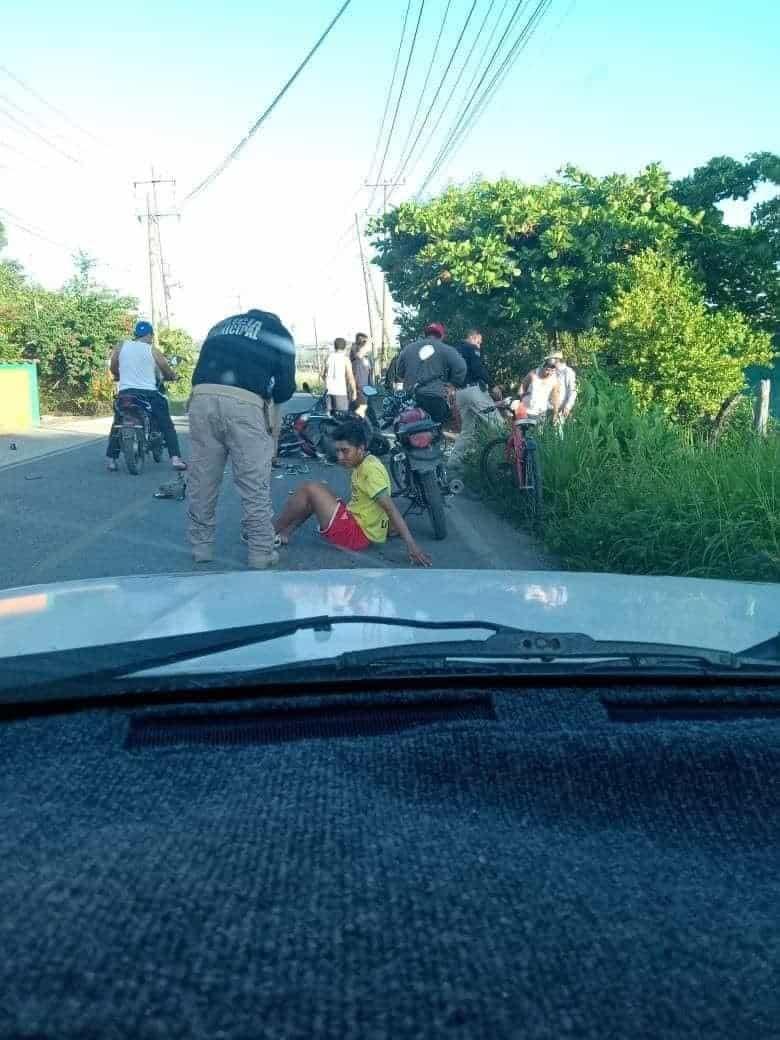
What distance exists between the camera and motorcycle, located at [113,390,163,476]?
13.5 m

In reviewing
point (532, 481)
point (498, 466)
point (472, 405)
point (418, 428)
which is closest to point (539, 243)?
point (472, 405)

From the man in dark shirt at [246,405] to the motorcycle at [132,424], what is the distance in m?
6.74

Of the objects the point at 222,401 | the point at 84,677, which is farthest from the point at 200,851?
the point at 222,401

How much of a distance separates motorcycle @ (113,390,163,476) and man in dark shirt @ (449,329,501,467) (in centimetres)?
Result: 414

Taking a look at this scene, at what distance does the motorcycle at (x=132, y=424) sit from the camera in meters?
13.5

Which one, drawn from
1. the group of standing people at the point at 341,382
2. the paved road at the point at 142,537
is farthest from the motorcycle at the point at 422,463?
the group of standing people at the point at 341,382

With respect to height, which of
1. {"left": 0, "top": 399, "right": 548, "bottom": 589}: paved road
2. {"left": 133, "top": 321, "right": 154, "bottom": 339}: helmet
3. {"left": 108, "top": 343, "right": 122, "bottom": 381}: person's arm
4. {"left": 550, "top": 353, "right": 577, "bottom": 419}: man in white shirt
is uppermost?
{"left": 133, "top": 321, "right": 154, "bottom": 339}: helmet

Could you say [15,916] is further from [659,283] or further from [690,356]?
[659,283]

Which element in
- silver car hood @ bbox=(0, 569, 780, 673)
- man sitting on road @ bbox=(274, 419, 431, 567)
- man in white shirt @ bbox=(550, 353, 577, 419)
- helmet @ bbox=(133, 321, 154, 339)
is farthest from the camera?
helmet @ bbox=(133, 321, 154, 339)

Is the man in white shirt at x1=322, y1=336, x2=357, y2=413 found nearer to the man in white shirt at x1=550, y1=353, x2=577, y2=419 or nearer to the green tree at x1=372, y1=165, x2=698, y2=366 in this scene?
the green tree at x1=372, y1=165, x2=698, y2=366

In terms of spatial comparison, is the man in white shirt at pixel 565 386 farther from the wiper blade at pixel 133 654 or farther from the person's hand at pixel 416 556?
the wiper blade at pixel 133 654

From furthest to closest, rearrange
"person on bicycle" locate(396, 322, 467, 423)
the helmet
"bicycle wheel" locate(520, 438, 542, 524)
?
the helmet, "person on bicycle" locate(396, 322, 467, 423), "bicycle wheel" locate(520, 438, 542, 524)

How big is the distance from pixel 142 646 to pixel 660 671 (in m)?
1.18

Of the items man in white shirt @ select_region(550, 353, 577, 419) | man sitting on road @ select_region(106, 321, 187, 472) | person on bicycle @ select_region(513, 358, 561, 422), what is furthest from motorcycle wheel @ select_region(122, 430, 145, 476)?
man in white shirt @ select_region(550, 353, 577, 419)
